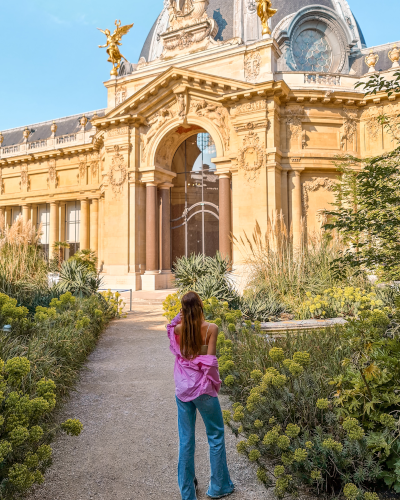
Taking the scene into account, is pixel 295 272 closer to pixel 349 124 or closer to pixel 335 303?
pixel 335 303

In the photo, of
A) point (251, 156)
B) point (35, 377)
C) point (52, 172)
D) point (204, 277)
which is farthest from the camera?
point (52, 172)

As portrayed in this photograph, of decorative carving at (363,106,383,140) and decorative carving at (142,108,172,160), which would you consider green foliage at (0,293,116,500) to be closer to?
decorative carving at (142,108,172,160)

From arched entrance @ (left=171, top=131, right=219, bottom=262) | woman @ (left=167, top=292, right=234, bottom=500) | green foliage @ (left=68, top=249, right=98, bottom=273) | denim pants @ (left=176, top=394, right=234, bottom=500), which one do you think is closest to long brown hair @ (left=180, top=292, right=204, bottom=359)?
woman @ (left=167, top=292, right=234, bottom=500)

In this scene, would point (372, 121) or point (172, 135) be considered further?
point (172, 135)

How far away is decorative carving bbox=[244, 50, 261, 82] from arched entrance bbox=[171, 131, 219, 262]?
3.43 meters

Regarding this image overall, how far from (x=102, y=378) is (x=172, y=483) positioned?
2.62 meters

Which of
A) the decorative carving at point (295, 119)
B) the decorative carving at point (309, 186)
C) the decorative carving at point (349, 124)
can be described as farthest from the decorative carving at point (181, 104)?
the decorative carving at point (349, 124)

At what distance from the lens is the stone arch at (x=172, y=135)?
17.1 m

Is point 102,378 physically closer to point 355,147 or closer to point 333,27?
point 355,147

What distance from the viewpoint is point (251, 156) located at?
16.1m

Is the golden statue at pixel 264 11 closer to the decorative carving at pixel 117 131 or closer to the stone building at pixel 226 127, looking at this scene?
the stone building at pixel 226 127

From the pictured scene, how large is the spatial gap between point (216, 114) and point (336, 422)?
15.9 meters

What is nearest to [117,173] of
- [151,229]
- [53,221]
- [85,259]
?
[151,229]

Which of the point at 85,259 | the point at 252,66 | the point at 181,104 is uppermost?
the point at 252,66
